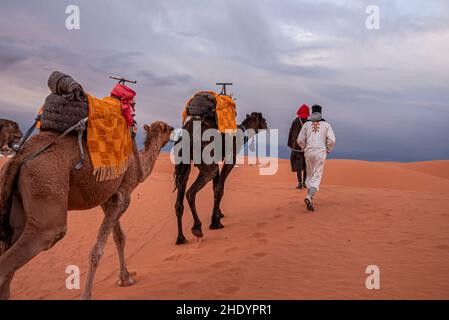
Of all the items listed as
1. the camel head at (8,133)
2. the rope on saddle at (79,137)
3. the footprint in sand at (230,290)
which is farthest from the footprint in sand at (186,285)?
the camel head at (8,133)

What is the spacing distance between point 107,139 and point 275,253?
11.1ft

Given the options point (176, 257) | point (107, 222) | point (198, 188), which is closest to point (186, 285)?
point (107, 222)

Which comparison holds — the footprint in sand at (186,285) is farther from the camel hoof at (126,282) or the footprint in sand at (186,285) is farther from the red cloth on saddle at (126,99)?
the red cloth on saddle at (126,99)

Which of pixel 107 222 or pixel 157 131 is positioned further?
pixel 157 131

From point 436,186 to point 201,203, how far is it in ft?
42.7

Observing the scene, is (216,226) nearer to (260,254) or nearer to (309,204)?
(260,254)

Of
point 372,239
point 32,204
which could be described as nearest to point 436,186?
point 372,239

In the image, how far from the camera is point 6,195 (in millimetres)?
3264

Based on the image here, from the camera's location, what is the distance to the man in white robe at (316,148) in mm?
8805

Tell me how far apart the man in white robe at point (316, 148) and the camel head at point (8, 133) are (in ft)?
60.8

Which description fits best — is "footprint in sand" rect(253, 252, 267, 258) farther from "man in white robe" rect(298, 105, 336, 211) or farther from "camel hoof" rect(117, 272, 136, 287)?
"man in white robe" rect(298, 105, 336, 211)

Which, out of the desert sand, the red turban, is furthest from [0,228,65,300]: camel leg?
the red turban

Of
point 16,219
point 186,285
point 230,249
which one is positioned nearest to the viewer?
point 16,219

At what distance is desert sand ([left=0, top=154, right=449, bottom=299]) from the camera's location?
4.47 meters
